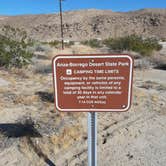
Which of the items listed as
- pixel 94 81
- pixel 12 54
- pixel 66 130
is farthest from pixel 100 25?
pixel 94 81

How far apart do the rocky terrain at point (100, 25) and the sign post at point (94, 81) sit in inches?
3729

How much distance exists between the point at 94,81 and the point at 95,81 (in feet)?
0.04

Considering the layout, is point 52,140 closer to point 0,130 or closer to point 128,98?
point 0,130

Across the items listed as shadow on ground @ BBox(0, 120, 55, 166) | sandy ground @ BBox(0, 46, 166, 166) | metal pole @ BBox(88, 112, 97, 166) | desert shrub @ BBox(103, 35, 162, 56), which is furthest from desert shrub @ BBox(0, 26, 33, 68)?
desert shrub @ BBox(103, 35, 162, 56)

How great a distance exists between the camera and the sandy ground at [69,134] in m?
6.14

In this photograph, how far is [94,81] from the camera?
494cm

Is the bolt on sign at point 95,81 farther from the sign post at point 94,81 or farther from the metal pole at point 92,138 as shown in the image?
the metal pole at point 92,138

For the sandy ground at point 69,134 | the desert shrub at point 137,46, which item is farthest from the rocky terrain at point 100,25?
the sandy ground at point 69,134

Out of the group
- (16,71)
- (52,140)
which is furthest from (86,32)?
(52,140)

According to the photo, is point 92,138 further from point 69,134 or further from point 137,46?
point 137,46

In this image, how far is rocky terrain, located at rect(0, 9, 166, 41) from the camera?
103125 millimetres

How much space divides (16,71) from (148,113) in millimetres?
5866

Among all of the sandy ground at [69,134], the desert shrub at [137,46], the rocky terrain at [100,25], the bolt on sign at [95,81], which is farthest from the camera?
the rocky terrain at [100,25]

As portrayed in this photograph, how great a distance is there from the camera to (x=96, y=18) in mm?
114062
